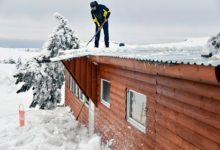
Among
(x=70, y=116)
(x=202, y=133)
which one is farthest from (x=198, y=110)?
(x=70, y=116)

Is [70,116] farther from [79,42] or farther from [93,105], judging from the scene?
[79,42]

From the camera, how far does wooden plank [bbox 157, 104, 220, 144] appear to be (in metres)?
2.41

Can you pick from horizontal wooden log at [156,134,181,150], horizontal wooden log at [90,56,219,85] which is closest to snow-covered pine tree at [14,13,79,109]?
horizontal wooden log at [90,56,219,85]

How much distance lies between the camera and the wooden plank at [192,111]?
2402 mm

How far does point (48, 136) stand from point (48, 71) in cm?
808

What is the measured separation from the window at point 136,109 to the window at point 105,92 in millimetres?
1477

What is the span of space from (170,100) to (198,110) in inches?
25.1

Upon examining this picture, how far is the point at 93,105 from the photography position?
750 centimetres

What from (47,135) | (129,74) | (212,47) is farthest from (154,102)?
(47,135)

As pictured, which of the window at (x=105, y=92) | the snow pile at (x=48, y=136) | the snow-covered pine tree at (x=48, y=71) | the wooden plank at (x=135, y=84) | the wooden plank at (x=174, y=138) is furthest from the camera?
the snow-covered pine tree at (x=48, y=71)

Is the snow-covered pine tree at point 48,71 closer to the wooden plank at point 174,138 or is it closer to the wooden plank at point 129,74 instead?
the wooden plank at point 129,74

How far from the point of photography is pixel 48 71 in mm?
14453

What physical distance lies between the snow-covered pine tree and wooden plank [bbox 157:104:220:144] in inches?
480

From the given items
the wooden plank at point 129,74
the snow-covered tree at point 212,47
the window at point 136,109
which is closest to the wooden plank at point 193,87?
the wooden plank at point 129,74
